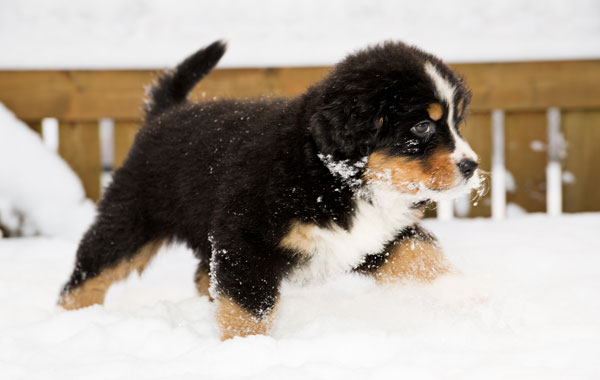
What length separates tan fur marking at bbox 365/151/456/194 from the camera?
2.31 m

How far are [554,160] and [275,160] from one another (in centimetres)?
306

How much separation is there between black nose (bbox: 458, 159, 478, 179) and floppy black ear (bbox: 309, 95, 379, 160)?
0.31 meters

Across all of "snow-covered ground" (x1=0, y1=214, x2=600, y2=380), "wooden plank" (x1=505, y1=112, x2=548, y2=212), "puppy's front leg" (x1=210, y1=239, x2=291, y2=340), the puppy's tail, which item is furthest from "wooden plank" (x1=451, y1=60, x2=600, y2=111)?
"puppy's front leg" (x1=210, y1=239, x2=291, y2=340)

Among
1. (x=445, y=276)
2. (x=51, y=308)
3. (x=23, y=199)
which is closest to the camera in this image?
(x=445, y=276)

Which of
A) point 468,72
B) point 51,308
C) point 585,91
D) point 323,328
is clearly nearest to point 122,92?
point 51,308

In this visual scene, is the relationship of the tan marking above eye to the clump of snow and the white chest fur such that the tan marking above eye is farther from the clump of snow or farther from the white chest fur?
the clump of snow

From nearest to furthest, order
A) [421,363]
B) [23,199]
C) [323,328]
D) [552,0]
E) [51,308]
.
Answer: [421,363]
[323,328]
[51,308]
[23,199]
[552,0]

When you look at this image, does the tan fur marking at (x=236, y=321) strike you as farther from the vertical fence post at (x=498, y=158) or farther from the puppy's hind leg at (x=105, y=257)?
the vertical fence post at (x=498, y=158)

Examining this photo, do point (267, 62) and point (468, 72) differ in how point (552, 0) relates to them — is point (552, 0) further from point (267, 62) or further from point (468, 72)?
point (267, 62)

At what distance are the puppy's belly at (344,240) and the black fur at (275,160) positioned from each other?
0.12ft

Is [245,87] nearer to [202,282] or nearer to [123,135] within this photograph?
[123,135]

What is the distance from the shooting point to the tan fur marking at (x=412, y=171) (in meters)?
2.31

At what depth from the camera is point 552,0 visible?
16.7 feet

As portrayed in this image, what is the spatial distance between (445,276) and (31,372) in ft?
5.26
